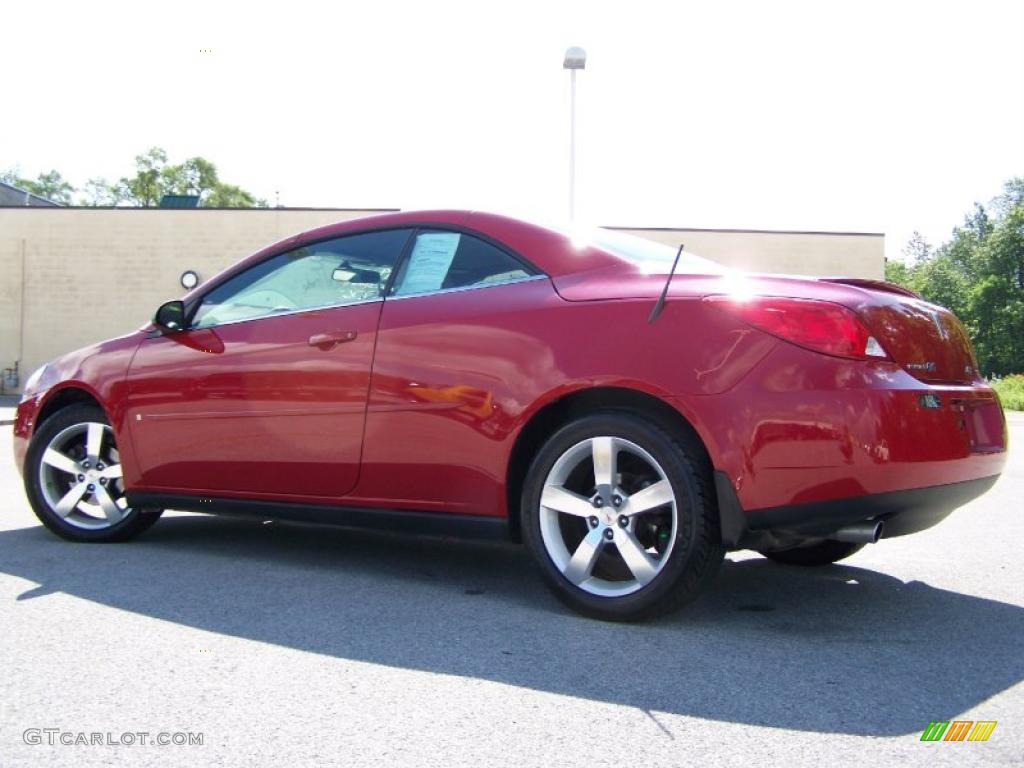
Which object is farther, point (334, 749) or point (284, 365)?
point (284, 365)

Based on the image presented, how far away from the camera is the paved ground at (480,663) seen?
2.60 meters

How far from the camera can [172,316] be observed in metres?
5.06

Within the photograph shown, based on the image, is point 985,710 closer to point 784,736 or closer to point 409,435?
point 784,736

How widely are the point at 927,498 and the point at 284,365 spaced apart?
2.64 metres

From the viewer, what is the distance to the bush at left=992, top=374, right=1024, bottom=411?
119 ft

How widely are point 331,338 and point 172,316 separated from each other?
1.11 m

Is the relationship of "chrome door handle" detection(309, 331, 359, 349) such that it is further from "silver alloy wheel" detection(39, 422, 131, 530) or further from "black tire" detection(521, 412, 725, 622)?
"silver alloy wheel" detection(39, 422, 131, 530)

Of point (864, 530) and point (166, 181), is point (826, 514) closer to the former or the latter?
point (864, 530)

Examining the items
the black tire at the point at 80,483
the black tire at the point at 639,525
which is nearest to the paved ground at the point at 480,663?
the black tire at the point at 639,525

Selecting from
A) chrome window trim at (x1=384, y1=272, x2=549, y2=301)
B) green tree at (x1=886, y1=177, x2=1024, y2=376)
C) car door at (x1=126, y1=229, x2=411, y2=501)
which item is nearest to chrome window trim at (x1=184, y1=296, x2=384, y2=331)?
car door at (x1=126, y1=229, x2=411, y2=501)

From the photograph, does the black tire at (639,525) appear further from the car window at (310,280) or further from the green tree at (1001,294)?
the green tree at (1001,294)

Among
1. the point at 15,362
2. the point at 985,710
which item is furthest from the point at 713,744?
the point at 15,362

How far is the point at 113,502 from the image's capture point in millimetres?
5324

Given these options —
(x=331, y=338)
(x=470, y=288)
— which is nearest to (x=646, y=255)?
(x=470, y=288)
